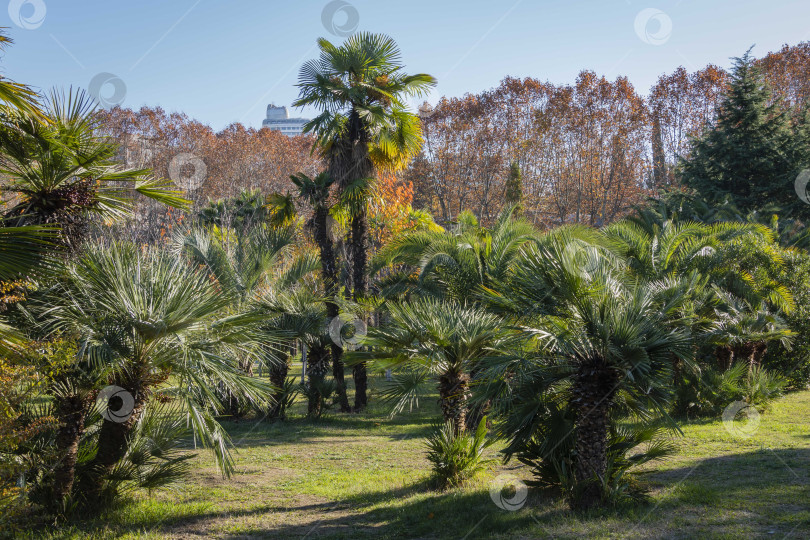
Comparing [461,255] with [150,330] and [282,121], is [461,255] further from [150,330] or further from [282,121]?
[282,121]

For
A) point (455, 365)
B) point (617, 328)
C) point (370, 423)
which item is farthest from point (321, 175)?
point (617, 328)

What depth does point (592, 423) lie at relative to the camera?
6.46 metres

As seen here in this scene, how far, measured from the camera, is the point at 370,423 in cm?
1435

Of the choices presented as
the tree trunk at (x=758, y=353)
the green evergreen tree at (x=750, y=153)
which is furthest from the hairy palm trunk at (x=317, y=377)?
the green evergreen tree at (x=750, y=153)

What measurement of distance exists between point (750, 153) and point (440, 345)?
23.8 metres

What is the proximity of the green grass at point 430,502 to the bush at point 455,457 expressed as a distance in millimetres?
221

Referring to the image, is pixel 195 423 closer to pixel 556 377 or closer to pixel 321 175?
pixel 556 377

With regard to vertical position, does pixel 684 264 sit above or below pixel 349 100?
below

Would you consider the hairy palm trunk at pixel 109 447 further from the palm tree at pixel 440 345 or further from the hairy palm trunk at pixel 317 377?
the hairy palm trunk at pixel 317 377

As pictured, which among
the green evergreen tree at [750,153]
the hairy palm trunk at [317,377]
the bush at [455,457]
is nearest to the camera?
the bush at [455,457]

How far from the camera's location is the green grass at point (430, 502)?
238 inches

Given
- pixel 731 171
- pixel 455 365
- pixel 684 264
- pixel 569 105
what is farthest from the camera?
pixel 569 105

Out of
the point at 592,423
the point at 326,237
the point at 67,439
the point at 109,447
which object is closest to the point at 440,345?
the point at 592,423

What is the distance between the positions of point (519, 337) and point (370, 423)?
27.2 feet
